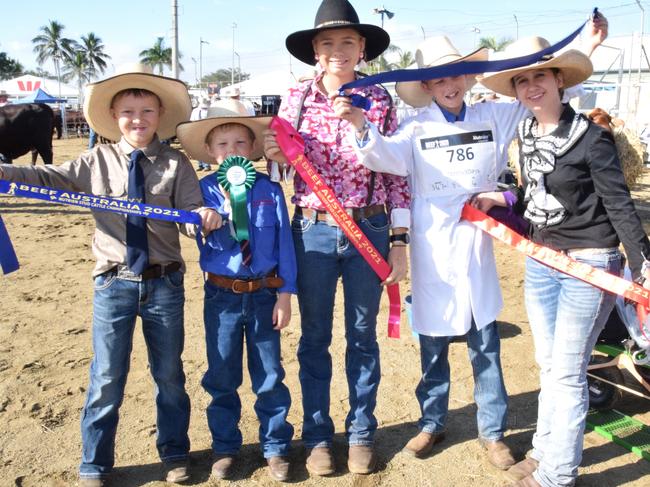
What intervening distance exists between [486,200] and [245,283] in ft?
4.21

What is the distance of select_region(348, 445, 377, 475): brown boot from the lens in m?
3.10

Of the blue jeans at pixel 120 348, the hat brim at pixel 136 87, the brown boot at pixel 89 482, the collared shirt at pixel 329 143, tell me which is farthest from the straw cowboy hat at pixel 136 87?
the brown boot at pixel 89 482

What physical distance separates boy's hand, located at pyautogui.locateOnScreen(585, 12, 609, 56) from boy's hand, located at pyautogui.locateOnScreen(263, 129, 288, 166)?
5.45 feet

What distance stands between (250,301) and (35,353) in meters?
2.52

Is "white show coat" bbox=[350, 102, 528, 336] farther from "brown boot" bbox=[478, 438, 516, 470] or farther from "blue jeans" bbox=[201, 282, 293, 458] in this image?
"blue jeans" bbox=[201, 282, 293, 458]

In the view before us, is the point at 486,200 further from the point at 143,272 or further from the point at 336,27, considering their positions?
the point at 143,272

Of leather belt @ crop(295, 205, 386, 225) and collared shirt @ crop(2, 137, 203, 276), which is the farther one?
leather belt @ crop(295, 205, 386, 225)

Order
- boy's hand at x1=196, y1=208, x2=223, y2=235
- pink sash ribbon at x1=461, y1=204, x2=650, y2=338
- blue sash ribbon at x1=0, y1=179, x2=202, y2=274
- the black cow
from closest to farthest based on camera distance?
pink sash ribbon at x1=461, y1=204, x2=650, y2=338, blue sash ribbon at x1=0, y1=179, x2=202, y2=274, boy's hand at x1=196, y1=208, x2=223, y2=235, the black cow

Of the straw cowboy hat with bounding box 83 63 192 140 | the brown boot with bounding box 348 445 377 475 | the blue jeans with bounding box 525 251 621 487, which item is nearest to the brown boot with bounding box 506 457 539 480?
the blue jeans with bounding box 525 251 621 487

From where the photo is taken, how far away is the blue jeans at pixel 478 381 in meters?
3.17

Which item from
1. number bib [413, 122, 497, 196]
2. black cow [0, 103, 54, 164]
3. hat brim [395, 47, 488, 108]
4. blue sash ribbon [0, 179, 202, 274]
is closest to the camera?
blue sash ribbon [0, 179, 202, 274]

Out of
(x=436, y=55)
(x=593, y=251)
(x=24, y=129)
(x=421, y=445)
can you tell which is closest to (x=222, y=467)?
(x=421, y=445)

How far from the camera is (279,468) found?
304 centimetres

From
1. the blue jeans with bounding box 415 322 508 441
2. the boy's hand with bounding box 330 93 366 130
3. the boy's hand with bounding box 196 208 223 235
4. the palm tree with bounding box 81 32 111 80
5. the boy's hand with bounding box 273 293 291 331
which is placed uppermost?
the palm tree with bounding box 81 32 111 80
